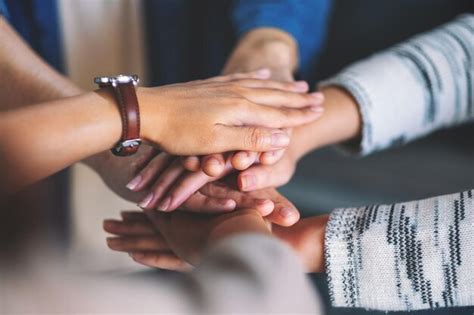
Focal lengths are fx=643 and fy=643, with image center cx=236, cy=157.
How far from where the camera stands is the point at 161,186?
0.69 m

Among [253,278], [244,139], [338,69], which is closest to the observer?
[253,278]

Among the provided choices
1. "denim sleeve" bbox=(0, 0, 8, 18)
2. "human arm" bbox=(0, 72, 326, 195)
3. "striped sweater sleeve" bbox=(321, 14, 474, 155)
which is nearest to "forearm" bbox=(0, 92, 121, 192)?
"human arm" bbox=(0, 72, 326, 195)

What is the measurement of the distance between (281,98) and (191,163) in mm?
144

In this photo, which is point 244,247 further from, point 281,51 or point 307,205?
point 281,51

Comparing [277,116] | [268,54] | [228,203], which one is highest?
[268,54]

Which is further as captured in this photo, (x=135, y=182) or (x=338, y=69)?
(x=338, y=69)

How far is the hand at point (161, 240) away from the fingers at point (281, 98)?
159 mm

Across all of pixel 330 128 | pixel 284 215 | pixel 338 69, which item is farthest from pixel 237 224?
pixel 338 69

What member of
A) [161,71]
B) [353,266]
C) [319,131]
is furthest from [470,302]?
[161,71]

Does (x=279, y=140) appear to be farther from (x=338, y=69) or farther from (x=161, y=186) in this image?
(x=338, y=69)

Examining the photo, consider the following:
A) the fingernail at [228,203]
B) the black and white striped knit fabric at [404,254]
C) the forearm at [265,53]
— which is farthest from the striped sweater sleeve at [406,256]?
the forearm at [265,53]

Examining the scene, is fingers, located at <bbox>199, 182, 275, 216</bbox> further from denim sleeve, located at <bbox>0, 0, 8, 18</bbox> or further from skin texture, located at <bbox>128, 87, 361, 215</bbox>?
denim sleeve, located at <bbox>0, 0, 8, 18</bbox>

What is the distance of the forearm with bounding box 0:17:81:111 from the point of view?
2.31 feet

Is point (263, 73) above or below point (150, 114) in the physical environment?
above
